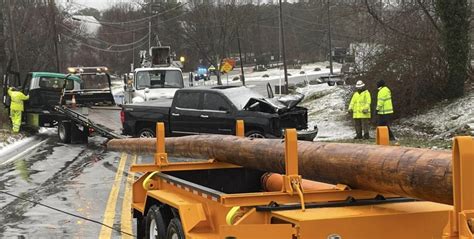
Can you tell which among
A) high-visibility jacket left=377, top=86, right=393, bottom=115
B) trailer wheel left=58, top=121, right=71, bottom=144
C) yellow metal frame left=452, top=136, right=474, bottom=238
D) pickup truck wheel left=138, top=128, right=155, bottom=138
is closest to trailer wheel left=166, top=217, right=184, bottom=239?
yellow metal frame left=452, top=136, right=474, bottom=238

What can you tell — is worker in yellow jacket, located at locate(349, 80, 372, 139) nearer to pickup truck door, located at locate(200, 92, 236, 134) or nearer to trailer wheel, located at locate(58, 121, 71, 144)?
pickup truck door, located at locate(200, 92, 236, 134)

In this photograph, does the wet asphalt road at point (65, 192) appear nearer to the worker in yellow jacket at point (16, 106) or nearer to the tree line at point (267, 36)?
the worker in yellow jacket at point (16, 106)

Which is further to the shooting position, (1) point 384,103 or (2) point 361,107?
(2) point 361,107

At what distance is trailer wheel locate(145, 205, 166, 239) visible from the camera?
5.49 meters

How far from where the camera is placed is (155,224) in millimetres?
5645

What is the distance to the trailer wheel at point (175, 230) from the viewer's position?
491cm

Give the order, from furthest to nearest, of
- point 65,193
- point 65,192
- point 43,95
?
1. point 43,95
2. point 65,192
3. point 65,193

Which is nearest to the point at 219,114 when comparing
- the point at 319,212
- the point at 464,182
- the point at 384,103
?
the point at 384,103

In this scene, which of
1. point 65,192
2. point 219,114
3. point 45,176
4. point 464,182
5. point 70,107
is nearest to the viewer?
point 464,182

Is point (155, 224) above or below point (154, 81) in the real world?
below

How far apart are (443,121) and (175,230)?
15092 mm

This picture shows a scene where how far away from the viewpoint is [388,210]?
3.85 metres

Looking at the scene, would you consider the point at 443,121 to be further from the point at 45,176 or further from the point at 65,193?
the point at 65,193

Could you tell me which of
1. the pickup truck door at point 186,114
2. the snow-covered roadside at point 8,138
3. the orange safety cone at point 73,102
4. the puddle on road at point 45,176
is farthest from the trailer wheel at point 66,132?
the pickup truck door at point 186,114
